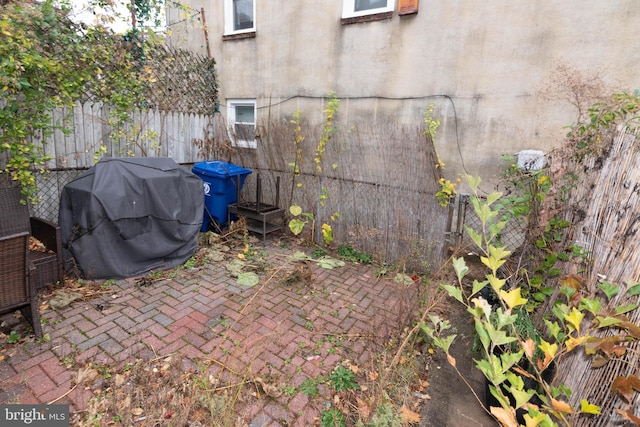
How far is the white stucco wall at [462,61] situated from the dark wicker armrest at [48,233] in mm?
4411

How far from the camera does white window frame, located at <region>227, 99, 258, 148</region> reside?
6.91m

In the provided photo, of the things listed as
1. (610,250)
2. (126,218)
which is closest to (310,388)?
(610,250)

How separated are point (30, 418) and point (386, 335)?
2.90m

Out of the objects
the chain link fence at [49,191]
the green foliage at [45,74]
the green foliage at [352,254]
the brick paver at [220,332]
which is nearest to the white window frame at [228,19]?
the green foliage at [45,74]

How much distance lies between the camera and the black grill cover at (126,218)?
3902 millimetres

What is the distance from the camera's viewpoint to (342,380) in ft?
8.92

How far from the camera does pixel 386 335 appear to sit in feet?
11.0

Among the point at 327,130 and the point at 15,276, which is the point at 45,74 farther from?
the point at 327,130

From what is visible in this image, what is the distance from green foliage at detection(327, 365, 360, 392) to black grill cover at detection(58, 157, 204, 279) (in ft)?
Result: 9.74

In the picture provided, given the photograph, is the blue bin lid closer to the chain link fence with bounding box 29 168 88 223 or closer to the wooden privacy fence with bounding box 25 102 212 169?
the wooden privacy fence with bounding box 25 102 212 169

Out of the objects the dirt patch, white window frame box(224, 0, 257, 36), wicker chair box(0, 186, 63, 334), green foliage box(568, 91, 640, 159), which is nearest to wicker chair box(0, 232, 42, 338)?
wicker chair box(0, 186, 63, 334)

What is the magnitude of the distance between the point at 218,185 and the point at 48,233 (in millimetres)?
2659

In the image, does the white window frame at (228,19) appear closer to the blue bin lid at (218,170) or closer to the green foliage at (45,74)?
the green foliage at (45,74)

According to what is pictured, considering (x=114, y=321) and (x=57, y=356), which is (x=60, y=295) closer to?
(x=114, y=321)
